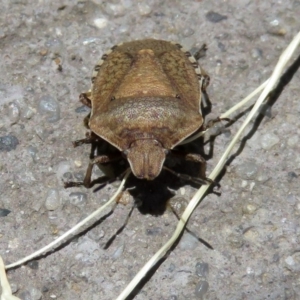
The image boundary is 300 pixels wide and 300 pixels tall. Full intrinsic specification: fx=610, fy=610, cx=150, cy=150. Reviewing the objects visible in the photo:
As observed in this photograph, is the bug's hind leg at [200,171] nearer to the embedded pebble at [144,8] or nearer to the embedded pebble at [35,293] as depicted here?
the embedded pebble at [35,293]

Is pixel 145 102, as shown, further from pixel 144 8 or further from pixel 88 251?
pixel 144 8

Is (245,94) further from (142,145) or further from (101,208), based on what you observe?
(101,208)

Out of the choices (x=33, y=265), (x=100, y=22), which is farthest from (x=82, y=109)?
(x=33, y=265)

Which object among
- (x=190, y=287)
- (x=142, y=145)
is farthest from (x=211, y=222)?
(x=142, y=145)

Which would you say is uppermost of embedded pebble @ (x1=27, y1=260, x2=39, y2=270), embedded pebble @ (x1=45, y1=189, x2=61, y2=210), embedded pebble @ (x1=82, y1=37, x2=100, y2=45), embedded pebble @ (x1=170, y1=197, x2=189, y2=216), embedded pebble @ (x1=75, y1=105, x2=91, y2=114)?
embedded pebble @ (x1=82, y1=37, x2=100, y2=45)

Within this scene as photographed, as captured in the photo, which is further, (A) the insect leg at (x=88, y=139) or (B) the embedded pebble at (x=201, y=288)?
(A) the insect leg at (x=88, y=139)

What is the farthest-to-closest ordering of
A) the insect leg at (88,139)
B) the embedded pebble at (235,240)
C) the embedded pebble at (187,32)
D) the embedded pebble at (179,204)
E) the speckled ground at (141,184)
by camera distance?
the embedded pebble at (187,32) < the insect leg at (88,139) < the embedded pebble at (179,204) < the embedded pebble at (235,240) < the speckled ground at (141,184)

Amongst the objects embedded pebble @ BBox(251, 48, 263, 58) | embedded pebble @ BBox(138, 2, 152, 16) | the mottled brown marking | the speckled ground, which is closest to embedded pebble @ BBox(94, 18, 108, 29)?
the speckled ground

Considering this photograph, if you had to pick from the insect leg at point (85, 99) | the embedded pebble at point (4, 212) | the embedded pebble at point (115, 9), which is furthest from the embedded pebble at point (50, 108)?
the embedded pebble at point (115, 9)

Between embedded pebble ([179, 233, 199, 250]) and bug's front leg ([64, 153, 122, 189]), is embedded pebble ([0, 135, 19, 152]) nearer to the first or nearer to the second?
bug's front leg ([64, 153, 122, 189])
